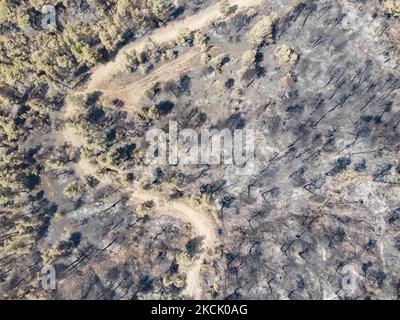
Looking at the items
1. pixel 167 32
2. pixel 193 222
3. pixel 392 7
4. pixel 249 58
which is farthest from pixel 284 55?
pixel 193 222

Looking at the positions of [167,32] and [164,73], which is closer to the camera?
[164,73]

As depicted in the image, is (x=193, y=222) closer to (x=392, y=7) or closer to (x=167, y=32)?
(x=167, y=32)

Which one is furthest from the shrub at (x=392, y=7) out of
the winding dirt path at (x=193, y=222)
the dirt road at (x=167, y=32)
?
the winding dirt path at (x=193, y=222)

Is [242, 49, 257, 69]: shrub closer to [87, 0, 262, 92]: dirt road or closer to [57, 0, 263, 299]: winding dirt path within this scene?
[57, 0, 263, 299]: winding dirt path

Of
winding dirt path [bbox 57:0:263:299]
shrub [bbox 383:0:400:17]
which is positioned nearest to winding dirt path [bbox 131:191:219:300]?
winding dirt path [bbox 57:0:263:299]
